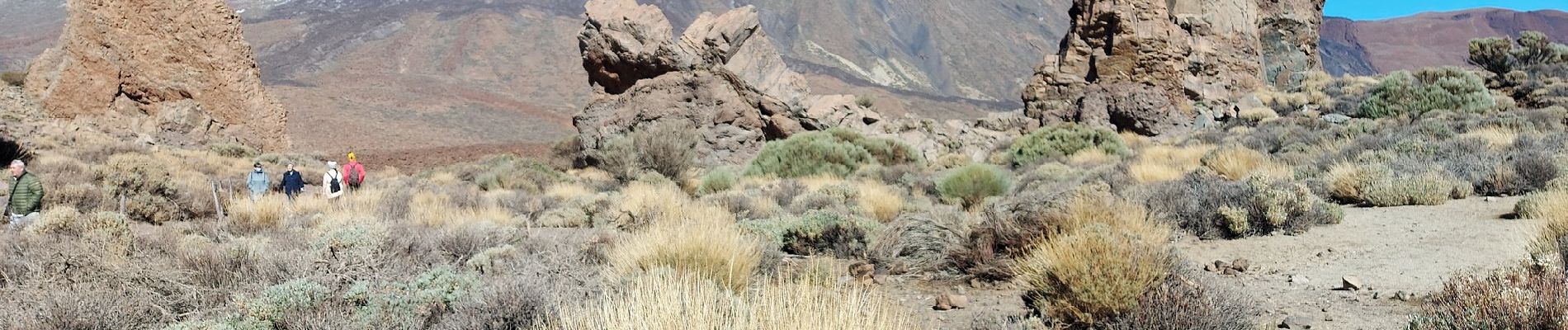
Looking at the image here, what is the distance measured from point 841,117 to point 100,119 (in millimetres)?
18225

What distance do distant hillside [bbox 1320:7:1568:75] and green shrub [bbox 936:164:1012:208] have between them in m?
137

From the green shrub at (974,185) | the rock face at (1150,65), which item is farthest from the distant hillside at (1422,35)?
the green shrub at (974,185)

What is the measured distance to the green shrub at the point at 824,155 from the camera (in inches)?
671

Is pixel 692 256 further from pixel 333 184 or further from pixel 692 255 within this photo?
pixel 333 184

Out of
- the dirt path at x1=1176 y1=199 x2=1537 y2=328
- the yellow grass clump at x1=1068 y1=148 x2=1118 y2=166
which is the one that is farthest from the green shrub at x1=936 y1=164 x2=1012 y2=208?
the dirt path at x1=1176 y1=199 x2=1537 y2=328

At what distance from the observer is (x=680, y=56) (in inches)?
806

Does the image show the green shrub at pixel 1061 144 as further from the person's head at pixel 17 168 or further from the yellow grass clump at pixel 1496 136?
the person's head at pixel 17 168

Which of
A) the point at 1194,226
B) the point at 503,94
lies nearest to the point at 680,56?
the point at 1194,226

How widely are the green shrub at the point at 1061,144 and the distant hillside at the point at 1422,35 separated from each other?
422ft

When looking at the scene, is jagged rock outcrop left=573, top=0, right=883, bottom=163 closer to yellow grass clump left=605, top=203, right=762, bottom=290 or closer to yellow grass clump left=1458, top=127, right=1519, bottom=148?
yellow grass clump left=1458, top=127, right=1519, bottom=148

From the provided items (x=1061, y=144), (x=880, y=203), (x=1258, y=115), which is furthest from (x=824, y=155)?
(x=1258, y=115)

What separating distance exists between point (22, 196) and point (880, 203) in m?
8.34

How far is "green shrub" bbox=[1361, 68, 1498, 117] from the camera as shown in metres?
16.9

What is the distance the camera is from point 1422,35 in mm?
141375
